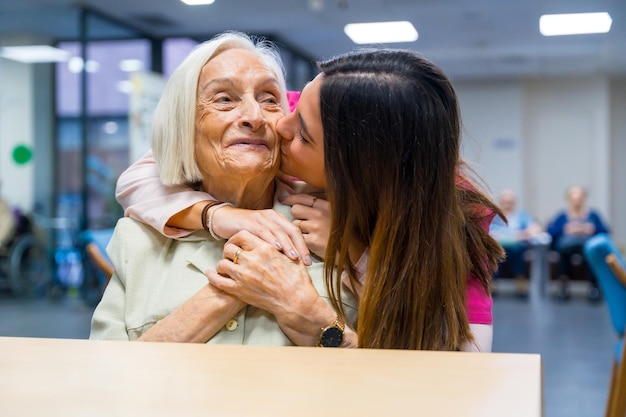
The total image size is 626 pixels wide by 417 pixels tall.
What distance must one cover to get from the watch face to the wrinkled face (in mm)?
323

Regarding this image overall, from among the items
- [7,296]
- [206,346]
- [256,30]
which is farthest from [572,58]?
[206,346]

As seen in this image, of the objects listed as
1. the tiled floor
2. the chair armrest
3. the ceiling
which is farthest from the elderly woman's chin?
the ceiling

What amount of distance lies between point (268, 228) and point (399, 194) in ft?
0.92

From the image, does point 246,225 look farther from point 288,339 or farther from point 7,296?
point 7,296

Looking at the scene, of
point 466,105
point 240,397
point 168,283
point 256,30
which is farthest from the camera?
point 466,105

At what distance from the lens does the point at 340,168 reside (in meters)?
1.44

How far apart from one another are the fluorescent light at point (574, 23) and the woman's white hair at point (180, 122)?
25.6 feet

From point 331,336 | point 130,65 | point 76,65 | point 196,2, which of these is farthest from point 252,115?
point 130,65

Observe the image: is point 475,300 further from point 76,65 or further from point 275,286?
point 76,65

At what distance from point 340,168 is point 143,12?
7.63m

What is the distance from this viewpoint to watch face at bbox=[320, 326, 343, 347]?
1.40 m

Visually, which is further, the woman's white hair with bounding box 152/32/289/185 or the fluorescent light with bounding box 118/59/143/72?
the fluorescent light with bounding box 118/59/143/72

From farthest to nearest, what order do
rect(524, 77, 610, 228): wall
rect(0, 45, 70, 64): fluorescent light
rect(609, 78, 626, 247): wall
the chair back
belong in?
1. rect(609, 78, 626, 247): wall
2. rect(524, 77, 610, 228): wall
3. rect(0, 45, 70, 64): fluorescent light
4. the chair back

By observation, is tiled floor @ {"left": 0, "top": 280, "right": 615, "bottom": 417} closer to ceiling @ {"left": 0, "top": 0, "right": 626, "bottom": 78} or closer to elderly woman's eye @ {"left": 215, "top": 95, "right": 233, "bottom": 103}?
elderly woman's eye @ {"left": 215, "top": 95, "right": 233, "bottom": 103}
